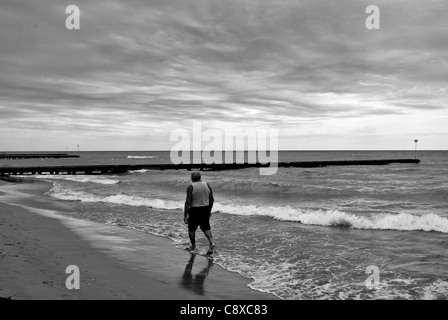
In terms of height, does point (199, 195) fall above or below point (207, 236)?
above

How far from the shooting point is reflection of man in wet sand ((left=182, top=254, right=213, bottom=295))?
6301 millimetres

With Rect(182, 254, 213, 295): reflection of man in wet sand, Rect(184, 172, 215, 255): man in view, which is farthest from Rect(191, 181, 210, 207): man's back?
Rect(182, 254, 213, 295): reflection of man in wet sand

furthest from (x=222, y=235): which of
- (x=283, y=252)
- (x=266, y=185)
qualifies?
(x=266, y=185)

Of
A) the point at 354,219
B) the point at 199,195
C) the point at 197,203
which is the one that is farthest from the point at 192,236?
the point at 354,219

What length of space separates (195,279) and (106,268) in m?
1.84

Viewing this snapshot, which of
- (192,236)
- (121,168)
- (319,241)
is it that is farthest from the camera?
(121,168)

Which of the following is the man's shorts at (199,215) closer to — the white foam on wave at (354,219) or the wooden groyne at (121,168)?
the white foam on wave at (354,219)

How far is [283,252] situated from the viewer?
9.16 metres

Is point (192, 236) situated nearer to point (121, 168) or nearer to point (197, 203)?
point (197, 203)

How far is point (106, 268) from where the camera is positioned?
23.9ft

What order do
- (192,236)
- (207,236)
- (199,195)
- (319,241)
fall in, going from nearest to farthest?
(199,195), (207,236), (192,236), (319,241)

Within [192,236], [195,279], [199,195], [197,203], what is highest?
[199,195]

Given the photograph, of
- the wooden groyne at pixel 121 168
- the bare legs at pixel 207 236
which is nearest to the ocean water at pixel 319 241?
the bare legs at pixel 207 236

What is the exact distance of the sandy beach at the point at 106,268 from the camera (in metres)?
5.76
